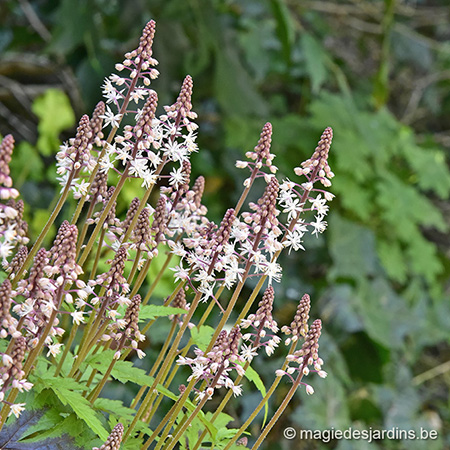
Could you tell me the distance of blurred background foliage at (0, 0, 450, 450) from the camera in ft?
8.69

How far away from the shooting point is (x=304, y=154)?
3.41 meters

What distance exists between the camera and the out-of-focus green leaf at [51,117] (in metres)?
3.13

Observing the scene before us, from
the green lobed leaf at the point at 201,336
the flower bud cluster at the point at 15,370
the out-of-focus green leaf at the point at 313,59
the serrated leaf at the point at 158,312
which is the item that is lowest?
the flower bud cluster at the point at 15,370

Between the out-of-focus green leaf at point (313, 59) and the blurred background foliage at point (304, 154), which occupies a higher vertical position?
the out-of-focus green leaf at point (313, 59)

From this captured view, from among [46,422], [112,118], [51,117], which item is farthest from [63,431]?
[51,117]

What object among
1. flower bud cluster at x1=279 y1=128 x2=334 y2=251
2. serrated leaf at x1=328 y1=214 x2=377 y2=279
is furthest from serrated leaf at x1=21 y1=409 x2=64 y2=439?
serrated leaf at x1=328 y1=214 x2=377 y2=279

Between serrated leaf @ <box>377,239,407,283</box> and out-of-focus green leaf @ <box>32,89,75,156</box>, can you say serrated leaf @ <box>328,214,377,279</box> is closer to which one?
serrated leaf @ <box>377,239,407,283</box>

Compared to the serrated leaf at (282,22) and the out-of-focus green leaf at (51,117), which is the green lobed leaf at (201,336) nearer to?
the serrated leaf at (282,22)

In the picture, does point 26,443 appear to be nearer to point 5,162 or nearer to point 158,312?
point 158,312

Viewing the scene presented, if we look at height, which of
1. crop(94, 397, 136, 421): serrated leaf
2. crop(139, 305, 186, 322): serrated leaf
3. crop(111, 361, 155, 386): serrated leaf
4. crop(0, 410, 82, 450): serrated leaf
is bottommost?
crop(0, 410, 82, 450): serrated leaf

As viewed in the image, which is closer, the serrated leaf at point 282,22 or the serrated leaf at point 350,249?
the serrated leaf at point 282,22

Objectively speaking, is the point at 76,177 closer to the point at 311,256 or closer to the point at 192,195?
the point at 192,195

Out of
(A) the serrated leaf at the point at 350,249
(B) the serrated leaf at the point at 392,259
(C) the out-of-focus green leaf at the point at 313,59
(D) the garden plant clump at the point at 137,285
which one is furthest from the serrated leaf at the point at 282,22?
(D) the garden plant clump at the point at 137,285

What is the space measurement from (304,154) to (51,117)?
1.30 metres
